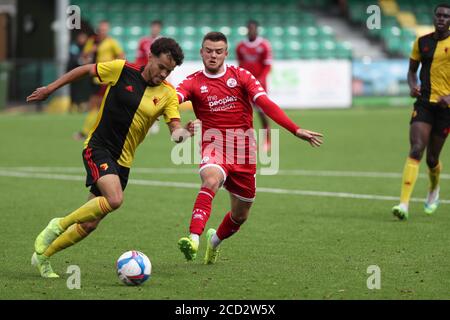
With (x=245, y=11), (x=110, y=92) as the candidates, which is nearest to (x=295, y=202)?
(x=110, y=92)

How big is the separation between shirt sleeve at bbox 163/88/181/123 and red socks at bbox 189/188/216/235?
725 millimetres

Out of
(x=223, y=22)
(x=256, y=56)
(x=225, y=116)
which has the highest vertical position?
(x=223, y=22)

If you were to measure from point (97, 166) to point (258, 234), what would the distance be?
116 inches

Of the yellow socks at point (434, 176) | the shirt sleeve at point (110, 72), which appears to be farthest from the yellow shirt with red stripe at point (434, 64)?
the shirt sleeve at point (110, 72)

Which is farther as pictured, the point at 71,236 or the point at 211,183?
the point at 211,183

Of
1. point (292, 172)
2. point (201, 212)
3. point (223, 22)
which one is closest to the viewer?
point (201, 212)

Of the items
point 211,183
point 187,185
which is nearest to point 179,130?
point 211,183

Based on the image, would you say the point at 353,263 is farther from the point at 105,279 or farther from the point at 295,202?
the point at 295,202

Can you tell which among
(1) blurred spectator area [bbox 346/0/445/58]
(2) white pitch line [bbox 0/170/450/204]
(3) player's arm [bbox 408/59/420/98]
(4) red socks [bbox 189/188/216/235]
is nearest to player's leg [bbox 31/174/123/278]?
(4) red socks [bbox 189/188/216/235]

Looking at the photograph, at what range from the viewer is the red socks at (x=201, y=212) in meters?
8.62

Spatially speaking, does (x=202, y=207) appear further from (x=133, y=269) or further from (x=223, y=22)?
(x=223, y=22)

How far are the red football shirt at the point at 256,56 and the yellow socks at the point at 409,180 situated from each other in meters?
9.30

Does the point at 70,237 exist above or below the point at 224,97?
below

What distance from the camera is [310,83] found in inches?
1247
